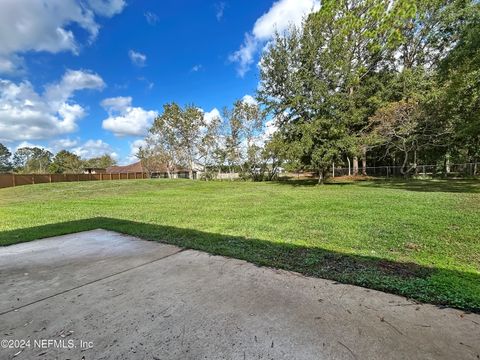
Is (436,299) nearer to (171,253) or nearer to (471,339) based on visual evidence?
(471,339)

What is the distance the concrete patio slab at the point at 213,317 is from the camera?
1.69 m

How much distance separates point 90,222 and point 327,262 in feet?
17.5

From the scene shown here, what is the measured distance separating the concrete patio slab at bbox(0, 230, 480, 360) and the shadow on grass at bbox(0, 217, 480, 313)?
7.3 inches

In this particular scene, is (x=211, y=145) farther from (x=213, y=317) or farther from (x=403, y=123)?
(x=213, y=317)

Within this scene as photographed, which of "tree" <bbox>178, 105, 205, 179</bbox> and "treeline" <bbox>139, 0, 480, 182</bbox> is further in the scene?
"tree" <bbox>178, 105, 205, 179</bbox>

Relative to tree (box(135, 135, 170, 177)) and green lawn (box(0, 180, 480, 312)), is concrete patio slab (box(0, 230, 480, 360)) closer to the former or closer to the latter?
green lawn (box(0, 180, 480, 312))

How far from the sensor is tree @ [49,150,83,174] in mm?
54469

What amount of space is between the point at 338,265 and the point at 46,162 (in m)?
69.1

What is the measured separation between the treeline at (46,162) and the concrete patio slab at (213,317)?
2357 inches

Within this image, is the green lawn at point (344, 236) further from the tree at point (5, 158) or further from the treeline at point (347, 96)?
the tree at point (5, 158)

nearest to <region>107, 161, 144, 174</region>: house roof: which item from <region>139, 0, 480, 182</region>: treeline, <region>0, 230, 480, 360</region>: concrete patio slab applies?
<region>139, 0, 480, 182</region>: treeline

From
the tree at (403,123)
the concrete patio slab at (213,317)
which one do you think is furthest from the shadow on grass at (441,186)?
the concrete patio slab at (213,317)

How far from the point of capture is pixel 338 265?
123 inches

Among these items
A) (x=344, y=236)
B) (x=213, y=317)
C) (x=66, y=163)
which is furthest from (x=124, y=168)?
(x=213, y=317)
